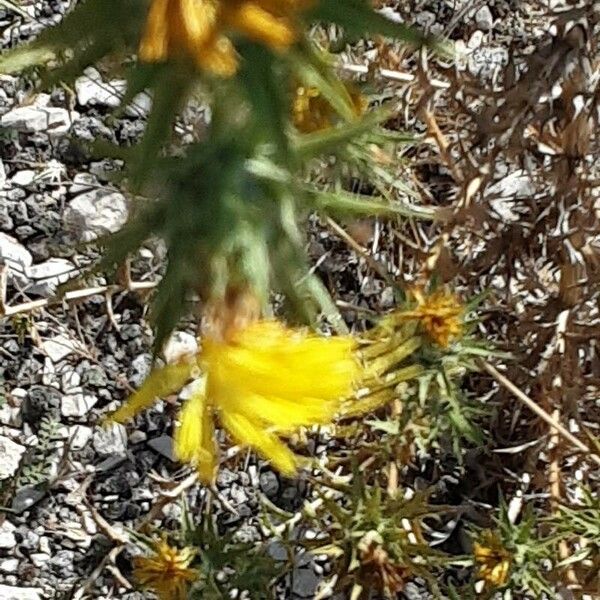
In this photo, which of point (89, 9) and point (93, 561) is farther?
point (93, 561)

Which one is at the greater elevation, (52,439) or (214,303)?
(52,439)

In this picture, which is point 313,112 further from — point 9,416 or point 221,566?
point 9,416

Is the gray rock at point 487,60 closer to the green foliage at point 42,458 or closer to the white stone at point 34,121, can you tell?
the white stone at point 34,121

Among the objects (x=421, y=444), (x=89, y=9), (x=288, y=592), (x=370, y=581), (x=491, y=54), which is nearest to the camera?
(x=89, y=9)

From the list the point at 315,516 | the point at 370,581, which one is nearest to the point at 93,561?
the point at 315,516

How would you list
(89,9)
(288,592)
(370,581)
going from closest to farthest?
(89,9) → (370,581) → (288,592)

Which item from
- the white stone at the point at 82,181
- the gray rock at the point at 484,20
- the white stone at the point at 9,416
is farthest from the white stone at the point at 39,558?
the gray rock at the point at 484,20

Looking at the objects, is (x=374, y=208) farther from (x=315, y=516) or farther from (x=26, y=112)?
(x=26, y=112)

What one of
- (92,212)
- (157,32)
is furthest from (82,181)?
(157,32)
